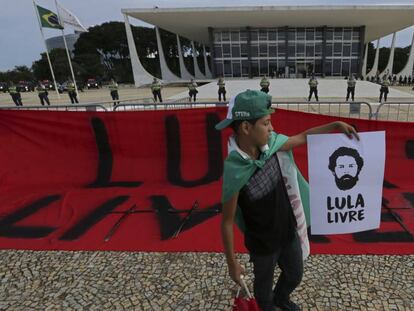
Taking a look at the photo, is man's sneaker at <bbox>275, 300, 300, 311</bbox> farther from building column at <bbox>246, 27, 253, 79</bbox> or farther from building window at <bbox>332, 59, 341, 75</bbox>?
building window at <bbox>332, 59, 341, 75</bbox>

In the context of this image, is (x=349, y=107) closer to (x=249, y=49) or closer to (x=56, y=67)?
(x=249, y=49)

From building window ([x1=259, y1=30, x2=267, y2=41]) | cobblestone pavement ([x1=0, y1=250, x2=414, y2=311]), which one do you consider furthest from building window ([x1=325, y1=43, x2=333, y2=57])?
cobblestone pavement ([x1=0, y1=250, x2=414, y2=311])

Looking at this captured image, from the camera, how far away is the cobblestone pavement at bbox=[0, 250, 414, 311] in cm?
238

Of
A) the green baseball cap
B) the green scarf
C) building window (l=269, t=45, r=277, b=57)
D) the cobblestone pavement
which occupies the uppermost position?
building window (l=269, t=45, r=277, b=57)

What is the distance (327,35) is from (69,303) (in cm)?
4845

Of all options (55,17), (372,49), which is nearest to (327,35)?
(55,17)

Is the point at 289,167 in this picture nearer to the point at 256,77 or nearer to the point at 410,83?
the point at 256,77

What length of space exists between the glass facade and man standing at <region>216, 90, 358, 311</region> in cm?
4460

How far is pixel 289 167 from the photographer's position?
1.69 meters

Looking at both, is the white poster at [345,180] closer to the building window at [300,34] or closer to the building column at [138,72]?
the building column at [138,72]

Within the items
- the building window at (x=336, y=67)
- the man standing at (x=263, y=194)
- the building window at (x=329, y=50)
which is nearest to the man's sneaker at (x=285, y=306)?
the man standing at (x=263, y=194)

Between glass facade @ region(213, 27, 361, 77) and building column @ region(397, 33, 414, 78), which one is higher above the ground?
glass facade @ region(213, 27, 361, 77)

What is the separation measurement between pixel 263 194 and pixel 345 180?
1018 mm

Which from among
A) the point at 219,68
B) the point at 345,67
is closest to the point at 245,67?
the point at 219,68
